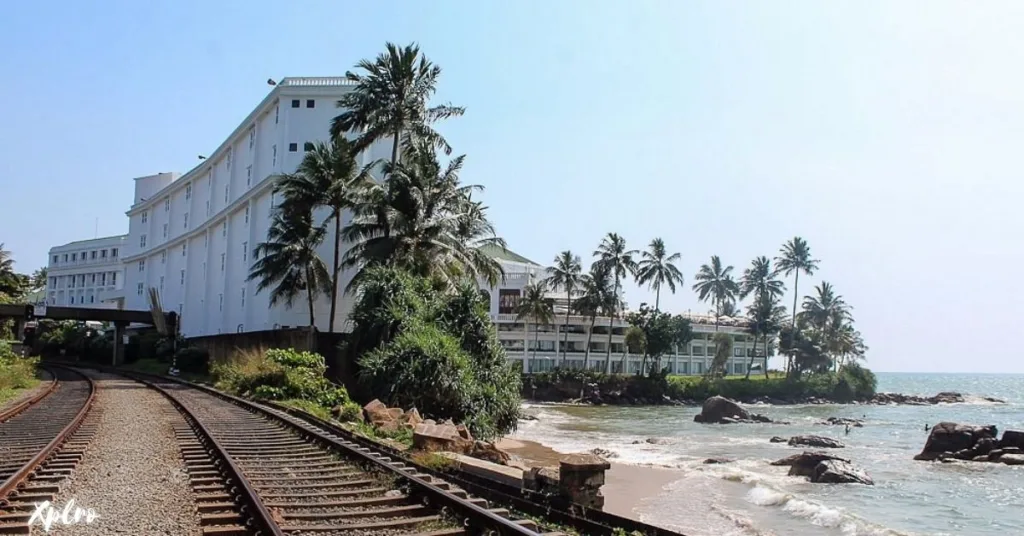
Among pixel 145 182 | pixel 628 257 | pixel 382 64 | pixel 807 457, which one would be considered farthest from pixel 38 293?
pixel 807 457

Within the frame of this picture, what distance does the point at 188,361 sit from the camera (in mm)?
46094

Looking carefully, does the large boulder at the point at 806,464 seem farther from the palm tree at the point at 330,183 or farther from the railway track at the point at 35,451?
the palm tree at the point at 330,183

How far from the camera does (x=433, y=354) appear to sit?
24734 mm

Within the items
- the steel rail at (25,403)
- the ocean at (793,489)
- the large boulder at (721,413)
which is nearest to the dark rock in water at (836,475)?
the ocean at (793,489)

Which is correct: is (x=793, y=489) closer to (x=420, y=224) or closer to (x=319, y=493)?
(x=319, y=493)

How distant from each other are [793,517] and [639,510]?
11.0ft

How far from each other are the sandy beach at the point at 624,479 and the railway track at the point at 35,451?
30.2 feet

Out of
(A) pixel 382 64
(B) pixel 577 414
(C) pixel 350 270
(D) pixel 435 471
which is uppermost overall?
(A) pixel 382 64

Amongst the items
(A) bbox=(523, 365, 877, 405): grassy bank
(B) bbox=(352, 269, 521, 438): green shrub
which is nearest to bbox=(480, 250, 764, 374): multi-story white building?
(A) bbox=(523, 365, 877, 405): grassy bank

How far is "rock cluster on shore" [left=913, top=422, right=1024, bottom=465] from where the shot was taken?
3341 cm

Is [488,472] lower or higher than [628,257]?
lower

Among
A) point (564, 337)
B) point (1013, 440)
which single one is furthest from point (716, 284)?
point (1013, 440)

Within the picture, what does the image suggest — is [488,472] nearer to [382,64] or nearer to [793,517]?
[793,517]

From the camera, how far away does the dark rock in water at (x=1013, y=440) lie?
113 ft
